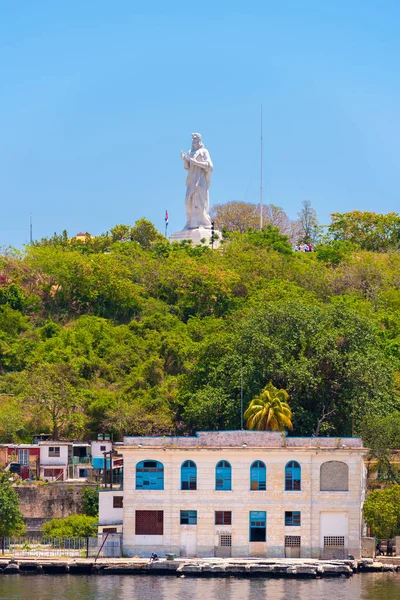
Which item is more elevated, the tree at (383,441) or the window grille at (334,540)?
the tree at (383,441)

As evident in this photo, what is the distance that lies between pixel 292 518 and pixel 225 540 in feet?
10.3

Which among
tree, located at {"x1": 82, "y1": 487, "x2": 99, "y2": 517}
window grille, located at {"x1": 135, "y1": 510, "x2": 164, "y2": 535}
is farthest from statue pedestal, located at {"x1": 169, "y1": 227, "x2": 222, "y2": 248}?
window grille, located at {"x1": 135, "y1": 510, "x2": 164, "y2": 535}

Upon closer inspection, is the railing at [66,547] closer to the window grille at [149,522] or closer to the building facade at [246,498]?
the building facade at [246,498]

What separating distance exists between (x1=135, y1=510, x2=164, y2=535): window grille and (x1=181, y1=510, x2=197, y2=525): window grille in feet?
3.16

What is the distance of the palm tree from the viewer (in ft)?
247

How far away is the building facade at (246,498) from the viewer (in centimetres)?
6894

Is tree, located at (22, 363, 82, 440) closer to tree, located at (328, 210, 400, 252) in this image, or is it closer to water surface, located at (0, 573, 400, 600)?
water surface, located at (0, 573, 400, 600)

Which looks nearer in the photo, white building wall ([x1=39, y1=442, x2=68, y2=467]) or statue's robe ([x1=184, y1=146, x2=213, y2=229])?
white building wall ([x1=39, y1=442, x2=68, y2=467])

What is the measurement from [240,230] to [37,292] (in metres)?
29.1

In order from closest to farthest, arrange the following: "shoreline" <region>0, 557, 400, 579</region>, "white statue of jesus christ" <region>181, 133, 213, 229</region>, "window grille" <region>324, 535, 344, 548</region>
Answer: "shoreline" <region>0, 557, 400, 579</region>, "window grille" <region>324, 535, 344, 548</region>, "white statue of jesus christ" <region>181, 133, 213, 229</region>

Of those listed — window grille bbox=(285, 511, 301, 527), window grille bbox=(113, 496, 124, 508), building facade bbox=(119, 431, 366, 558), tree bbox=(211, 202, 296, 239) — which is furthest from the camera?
tree bbox=(211, 202, 296, 239)

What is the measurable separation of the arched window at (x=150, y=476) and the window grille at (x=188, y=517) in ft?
5.03

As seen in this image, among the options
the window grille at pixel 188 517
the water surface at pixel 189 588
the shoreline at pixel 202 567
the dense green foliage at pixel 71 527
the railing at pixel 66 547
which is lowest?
the water surface at pixel 189 588

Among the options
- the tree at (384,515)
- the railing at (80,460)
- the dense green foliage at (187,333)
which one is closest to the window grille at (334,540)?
the tree at (384,515)
